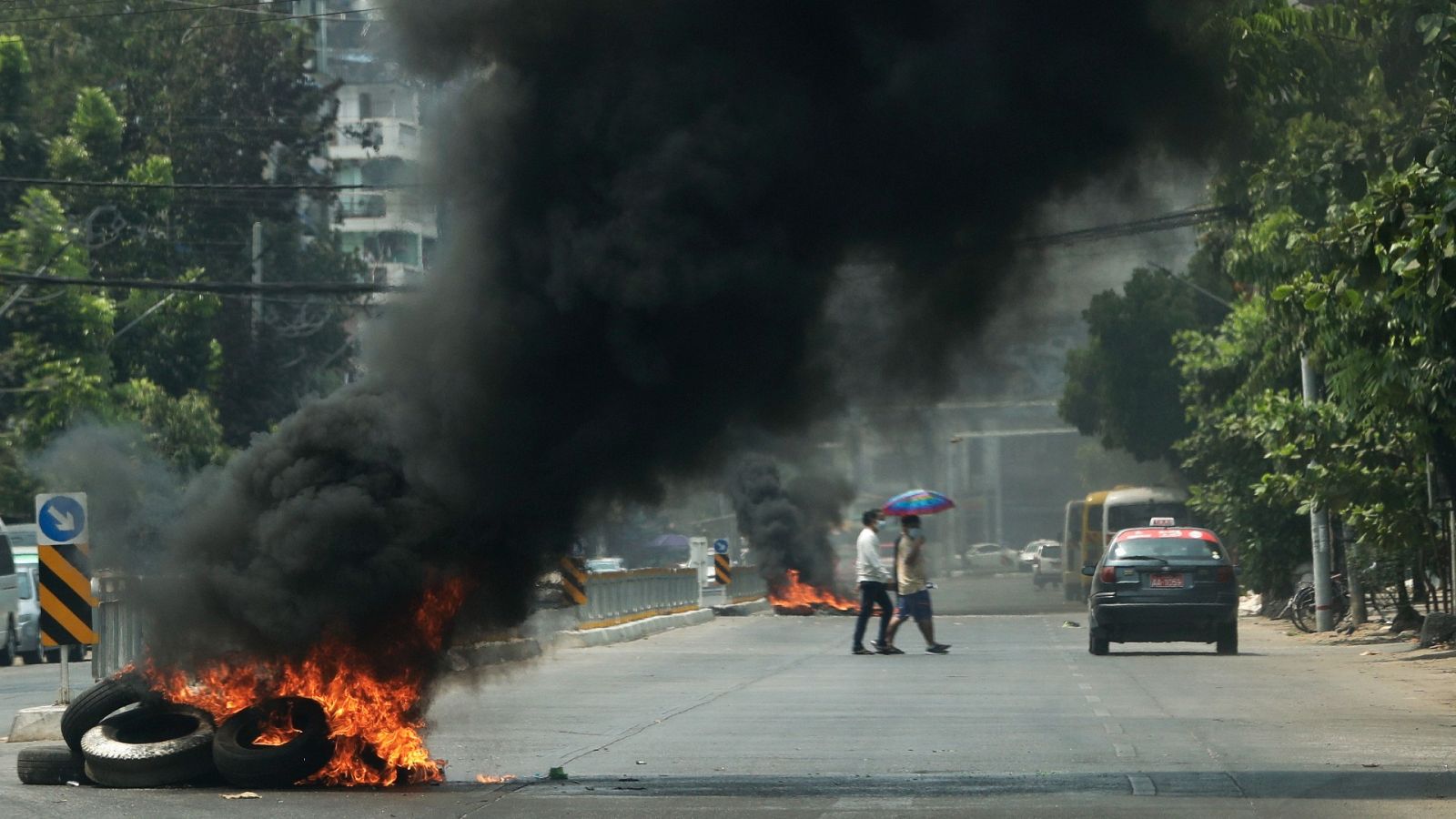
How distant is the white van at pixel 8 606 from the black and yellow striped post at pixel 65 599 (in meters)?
13.8

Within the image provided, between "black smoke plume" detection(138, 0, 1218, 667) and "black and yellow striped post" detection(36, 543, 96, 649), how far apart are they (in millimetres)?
5148

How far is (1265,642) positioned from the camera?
2939cm

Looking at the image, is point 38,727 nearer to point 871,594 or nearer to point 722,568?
point 871,594

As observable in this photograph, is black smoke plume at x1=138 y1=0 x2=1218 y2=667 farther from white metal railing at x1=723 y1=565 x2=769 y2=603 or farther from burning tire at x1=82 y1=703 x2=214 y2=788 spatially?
white metal railing at x1=723 y1=565 x2=769 y2=603

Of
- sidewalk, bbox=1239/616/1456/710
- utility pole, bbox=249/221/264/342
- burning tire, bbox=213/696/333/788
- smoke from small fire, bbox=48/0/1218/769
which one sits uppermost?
utility pole, bbox=249/221/264/342

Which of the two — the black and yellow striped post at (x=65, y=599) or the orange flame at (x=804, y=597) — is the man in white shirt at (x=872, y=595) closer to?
the black and yellow striped post at (x=65, y=599)

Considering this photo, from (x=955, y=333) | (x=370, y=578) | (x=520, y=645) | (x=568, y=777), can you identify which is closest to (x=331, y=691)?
(x=370, y=578)

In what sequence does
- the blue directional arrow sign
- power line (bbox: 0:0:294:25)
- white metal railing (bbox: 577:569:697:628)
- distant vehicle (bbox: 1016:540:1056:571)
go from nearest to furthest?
the blue directional arrow sign
power line (bbox: 0:0:294:25)
white metal railing (bbox: 577:569:697:628)
distant vehicle (bbox: 1016:540:1056:571)

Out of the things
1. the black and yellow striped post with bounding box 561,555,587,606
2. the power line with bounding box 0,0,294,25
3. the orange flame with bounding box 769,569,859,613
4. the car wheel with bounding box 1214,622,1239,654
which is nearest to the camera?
the car wheel with bounding box 1214,622,1239,654

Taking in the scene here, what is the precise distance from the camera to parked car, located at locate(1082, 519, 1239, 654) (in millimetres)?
24469

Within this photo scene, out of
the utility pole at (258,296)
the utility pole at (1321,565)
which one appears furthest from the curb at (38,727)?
the utility pole at (258,296)

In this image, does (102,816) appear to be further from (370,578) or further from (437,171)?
(437,171)

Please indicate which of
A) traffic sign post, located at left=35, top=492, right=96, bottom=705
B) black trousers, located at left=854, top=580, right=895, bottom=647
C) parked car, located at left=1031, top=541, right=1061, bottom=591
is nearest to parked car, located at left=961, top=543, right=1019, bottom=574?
parked car, located at left=1031, top=541, right=1061, bottom=591

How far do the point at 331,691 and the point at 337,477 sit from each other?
4.33 ft
